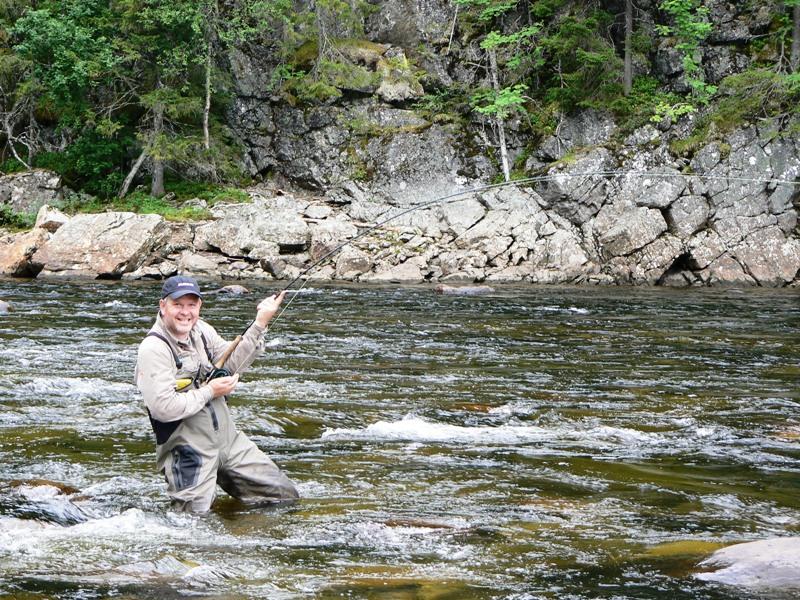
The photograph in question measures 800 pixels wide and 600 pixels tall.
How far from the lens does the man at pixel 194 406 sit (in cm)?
486

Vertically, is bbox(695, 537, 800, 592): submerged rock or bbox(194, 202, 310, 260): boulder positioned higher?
bbox(695, 537, 800, 592): submerged rock

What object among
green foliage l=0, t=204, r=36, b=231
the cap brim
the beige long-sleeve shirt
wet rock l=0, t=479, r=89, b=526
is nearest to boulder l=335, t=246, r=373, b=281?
green foliage l=0, t=204, r=36, b=231

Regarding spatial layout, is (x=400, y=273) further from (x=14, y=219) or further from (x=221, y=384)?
(x=221, y=384)

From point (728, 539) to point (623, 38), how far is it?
29.7 meters

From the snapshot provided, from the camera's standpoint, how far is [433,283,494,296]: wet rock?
69.1 feet

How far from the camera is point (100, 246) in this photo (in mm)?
24812

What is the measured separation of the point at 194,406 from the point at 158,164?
2743 centimetres

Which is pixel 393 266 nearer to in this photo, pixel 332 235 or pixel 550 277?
pixel 332 235

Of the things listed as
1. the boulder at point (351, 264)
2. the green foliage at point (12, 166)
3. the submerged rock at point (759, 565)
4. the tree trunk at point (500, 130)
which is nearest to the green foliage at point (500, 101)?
the tree trunk at point (500, 130)

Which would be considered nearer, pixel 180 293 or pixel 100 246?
pixel 180 293

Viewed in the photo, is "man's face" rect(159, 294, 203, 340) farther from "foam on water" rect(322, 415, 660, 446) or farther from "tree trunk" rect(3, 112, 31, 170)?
"tree trunk" rect(3, 112, 31, 170)

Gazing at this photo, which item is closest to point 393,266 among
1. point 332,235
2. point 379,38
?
point 332,235

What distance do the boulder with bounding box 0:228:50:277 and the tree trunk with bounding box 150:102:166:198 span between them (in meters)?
5.65

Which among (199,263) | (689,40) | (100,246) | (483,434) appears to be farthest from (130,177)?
(483,434)
